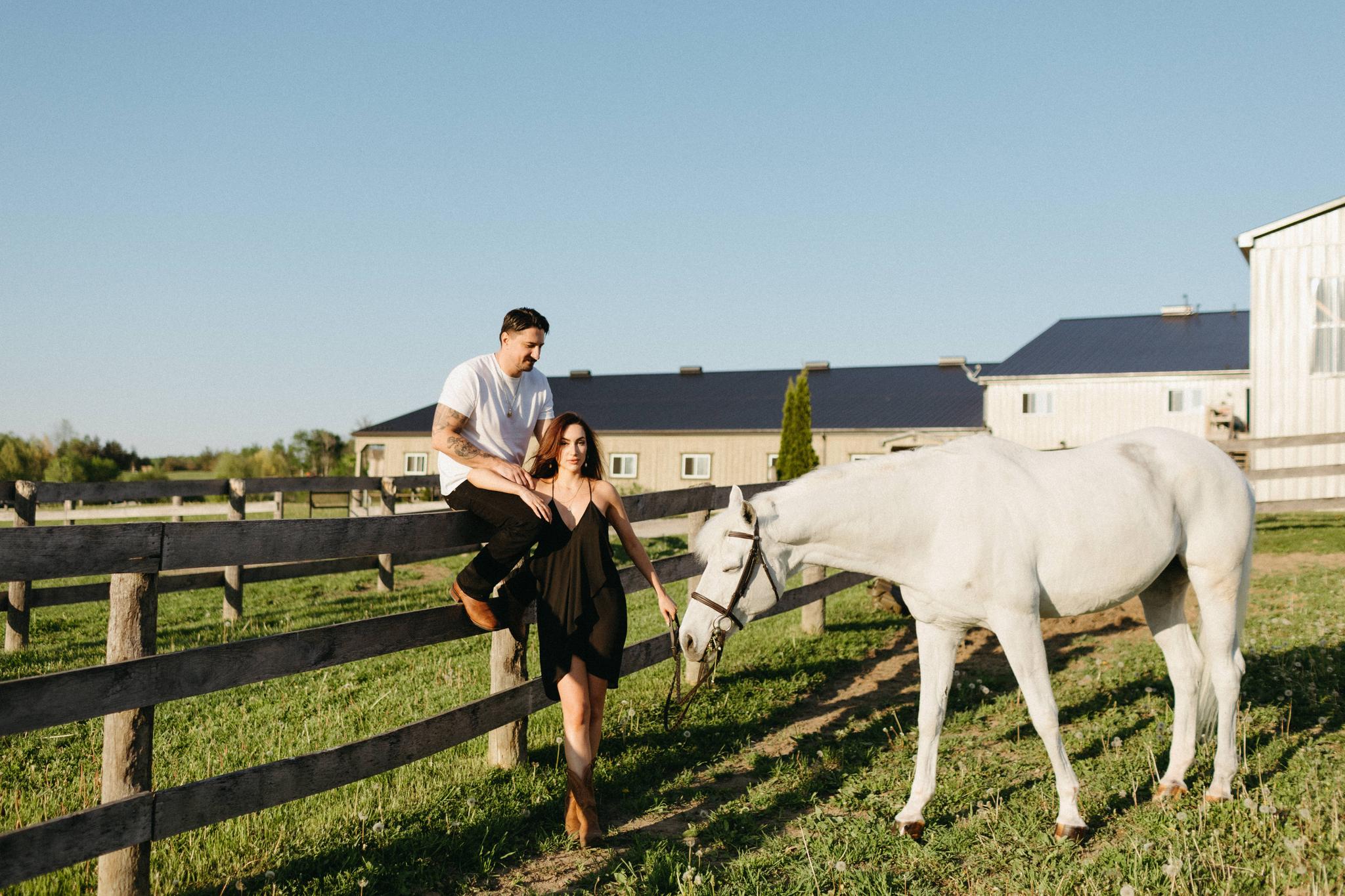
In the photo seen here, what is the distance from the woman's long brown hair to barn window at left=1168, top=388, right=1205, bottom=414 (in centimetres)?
2606

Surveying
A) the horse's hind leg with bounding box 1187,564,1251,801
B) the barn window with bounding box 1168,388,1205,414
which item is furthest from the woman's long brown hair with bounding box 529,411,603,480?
the barn window with bounding box 1168,388,1205,414

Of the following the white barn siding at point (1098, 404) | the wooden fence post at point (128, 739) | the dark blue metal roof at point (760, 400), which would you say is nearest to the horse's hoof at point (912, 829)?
the wooden fence post at point (128, 739)

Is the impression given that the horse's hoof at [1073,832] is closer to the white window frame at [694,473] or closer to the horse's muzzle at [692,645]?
the horse's muzzle at [692,645]

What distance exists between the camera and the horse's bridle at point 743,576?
4086 mm

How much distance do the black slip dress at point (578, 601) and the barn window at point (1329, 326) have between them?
17.8 meters

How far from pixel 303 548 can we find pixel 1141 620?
739cm

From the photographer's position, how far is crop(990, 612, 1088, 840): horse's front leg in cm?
390

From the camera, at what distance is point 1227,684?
4516mm

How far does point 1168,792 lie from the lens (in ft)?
14.1

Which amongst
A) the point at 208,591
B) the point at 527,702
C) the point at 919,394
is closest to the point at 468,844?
the point at 527,702

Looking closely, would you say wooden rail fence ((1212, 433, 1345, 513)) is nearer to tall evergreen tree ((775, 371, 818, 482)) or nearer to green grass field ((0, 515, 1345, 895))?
green grass field ((0, 515, 1345, 895))

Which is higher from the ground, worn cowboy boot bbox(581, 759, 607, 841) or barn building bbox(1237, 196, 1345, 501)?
barn building bbox(1237, 196, 1345, 501)

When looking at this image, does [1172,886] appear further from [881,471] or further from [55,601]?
[55,601]

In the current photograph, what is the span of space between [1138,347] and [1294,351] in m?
11.5
